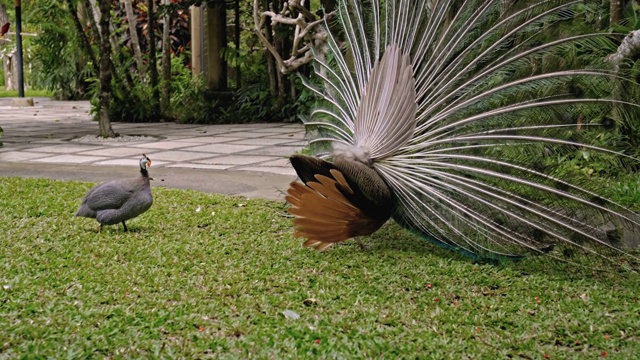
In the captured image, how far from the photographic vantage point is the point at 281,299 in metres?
3.34

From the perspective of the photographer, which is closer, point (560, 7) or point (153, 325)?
point (153, 325)

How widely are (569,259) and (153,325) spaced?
191 cm

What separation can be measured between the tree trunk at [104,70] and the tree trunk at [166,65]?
2.18 meters

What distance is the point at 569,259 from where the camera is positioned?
12.0 feet

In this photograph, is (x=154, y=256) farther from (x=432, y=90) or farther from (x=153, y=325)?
(x=432, y=90)

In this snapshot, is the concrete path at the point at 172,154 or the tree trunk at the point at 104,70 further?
the tree trunk at the point at 104,70

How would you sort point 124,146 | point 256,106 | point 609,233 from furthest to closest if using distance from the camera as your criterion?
point 256,106 < point 124,146 < point 609,233

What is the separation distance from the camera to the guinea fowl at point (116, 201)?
4.38 meters

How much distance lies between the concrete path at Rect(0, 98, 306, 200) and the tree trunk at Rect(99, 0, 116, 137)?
15.8 inches

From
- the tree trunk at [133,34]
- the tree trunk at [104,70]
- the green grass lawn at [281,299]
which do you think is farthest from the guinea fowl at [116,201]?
the tree trunk at [133,34]

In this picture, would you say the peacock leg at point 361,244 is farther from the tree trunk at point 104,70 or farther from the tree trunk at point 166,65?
the tree trunk at point 166,65

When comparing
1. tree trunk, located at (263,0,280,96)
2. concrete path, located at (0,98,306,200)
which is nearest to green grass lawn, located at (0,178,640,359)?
concrete path, located at (0,98,306,200)

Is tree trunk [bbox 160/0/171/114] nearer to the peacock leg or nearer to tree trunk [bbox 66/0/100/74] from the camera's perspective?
tree trunk [bbox 66/0/100/74]

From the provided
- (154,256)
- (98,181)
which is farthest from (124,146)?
(154,256)
